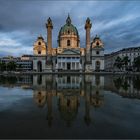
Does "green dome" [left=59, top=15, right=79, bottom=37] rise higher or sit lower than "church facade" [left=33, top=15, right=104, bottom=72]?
higher

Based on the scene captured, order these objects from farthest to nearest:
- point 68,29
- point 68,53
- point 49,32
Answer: point 68,29, point 68,53, point 49,32

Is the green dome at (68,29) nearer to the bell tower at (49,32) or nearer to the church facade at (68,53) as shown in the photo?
the church facade at (68,53)

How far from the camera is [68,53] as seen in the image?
109m

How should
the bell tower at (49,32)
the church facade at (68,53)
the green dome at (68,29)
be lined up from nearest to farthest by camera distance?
the bell tower at (49,32) < the church facade at (68,53) < the green dome at (68,29)

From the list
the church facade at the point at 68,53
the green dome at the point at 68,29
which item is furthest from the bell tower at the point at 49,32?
the green dome at the point at 68,29

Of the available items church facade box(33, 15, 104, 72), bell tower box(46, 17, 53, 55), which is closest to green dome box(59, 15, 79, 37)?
church facade box(33, 15, 104, 72)

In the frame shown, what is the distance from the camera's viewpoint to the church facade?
106 m

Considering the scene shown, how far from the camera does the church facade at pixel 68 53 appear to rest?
106 m

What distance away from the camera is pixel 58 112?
12.3 metres

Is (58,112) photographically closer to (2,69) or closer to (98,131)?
(98,131)

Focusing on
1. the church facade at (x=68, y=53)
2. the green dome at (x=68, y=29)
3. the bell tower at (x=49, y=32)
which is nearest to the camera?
the bell tower at (x=49, y=32)

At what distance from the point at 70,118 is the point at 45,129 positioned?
7.13ft

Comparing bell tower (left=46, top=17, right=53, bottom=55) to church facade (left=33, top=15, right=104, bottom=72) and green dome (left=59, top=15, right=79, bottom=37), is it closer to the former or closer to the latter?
church facade (left=33, top=15, right=104, bottom=72)

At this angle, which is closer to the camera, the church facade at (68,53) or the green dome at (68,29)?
the church facade at (68,53)
